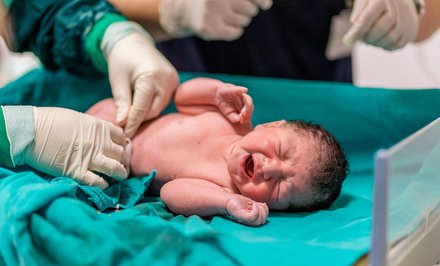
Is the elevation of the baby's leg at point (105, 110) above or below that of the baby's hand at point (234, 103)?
below

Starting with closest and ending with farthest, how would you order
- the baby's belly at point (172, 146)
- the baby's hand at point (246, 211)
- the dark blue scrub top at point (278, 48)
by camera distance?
the baby's hand at point (246, 211), the baby's belly at point (172, 146), the dark blue scrub top at point (278, 48)

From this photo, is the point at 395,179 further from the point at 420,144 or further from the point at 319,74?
the point at 319,74

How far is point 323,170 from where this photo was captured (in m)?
1.16

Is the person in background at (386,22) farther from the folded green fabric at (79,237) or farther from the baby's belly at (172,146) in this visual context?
the folded green fabric at (79,237)

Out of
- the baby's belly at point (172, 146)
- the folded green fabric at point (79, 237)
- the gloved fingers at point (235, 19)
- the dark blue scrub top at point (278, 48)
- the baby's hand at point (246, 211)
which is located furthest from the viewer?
the dark blue scrub top at point (278, 48)

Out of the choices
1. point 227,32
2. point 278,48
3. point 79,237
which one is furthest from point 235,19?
point 79,237

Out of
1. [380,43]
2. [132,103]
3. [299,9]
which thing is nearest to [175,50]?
[299,9]

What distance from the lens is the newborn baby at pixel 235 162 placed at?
114cm

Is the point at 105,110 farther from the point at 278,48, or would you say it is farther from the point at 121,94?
the point at 278,48

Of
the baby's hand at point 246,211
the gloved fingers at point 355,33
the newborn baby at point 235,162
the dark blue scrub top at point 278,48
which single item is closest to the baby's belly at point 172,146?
the newborn baby at point 235,162

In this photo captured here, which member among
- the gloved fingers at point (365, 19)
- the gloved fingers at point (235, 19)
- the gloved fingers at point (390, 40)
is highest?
the gloved fingers at point (365, 19)

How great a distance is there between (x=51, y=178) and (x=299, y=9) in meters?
0.95

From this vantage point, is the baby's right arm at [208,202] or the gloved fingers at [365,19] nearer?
the baby's right arm at [208,202]

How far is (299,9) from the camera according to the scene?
1.78m
